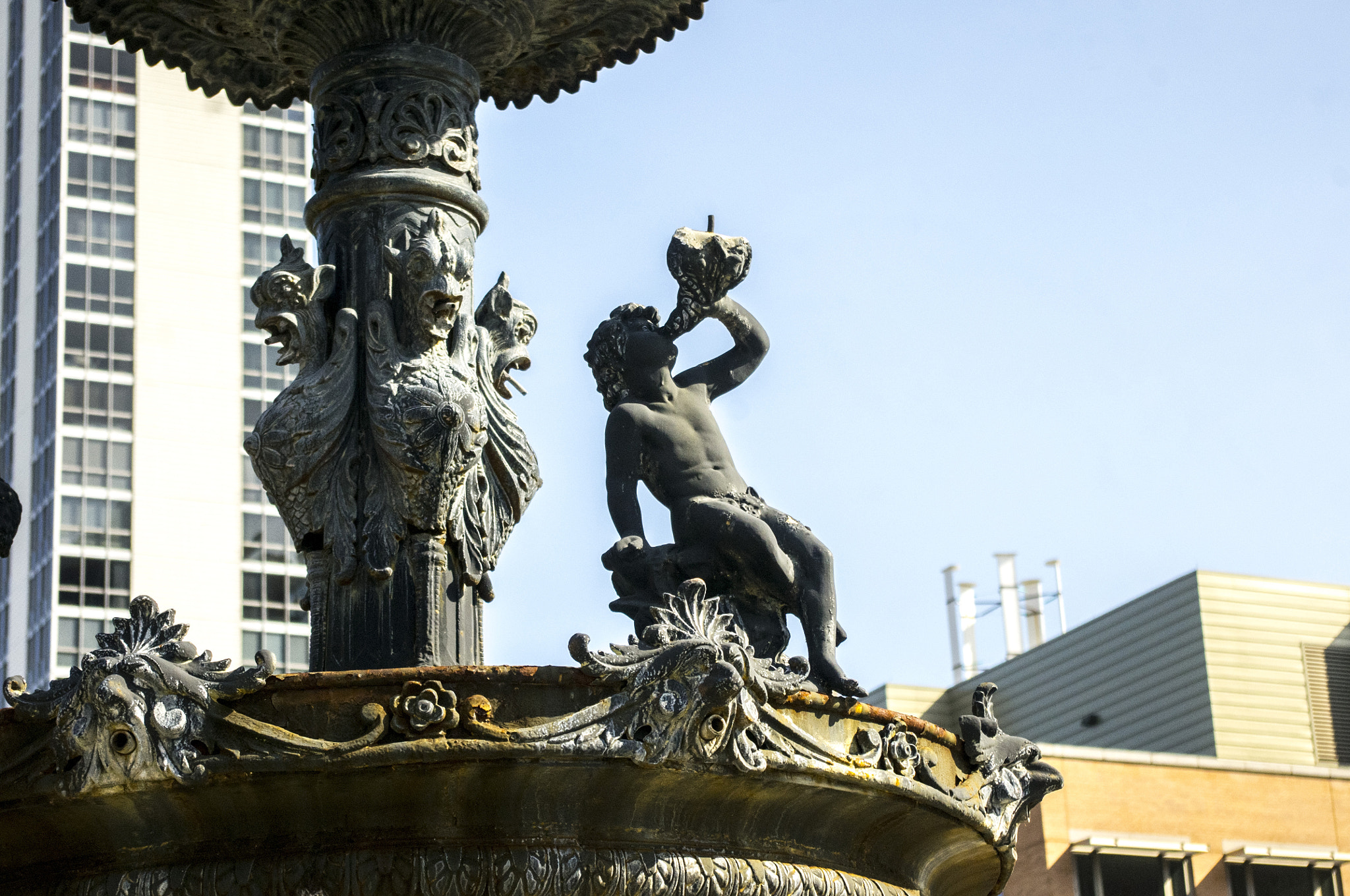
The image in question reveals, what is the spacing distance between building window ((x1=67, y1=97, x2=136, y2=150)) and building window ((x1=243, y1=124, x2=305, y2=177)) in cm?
435

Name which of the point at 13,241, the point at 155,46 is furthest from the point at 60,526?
the point at 155,46

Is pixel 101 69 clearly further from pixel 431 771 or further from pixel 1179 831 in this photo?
pixel 431 771

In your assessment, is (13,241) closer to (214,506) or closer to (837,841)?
(214,506)

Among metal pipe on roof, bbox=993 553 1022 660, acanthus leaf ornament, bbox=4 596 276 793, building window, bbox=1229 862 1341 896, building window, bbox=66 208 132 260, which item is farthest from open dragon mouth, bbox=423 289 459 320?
building window, bbox=66 208 132 260

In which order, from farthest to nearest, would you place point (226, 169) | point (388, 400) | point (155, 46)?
point (226, 169) < point (155, 46) < point (388, 400)

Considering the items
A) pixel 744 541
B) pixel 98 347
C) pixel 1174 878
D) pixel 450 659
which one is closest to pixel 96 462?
pixel 98 347

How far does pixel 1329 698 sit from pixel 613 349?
48506mm

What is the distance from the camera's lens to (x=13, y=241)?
88.1 metres

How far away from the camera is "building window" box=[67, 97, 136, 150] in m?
85.4

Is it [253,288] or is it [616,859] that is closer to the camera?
[616,859]

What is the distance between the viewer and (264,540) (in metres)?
83.6

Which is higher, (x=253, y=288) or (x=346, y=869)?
(x=253, y=288)

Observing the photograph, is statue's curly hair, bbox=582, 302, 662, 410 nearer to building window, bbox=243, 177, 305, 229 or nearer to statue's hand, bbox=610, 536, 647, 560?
statue's hand, bbox=610, 536, 647, 560

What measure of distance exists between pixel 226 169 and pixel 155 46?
77539 mm
